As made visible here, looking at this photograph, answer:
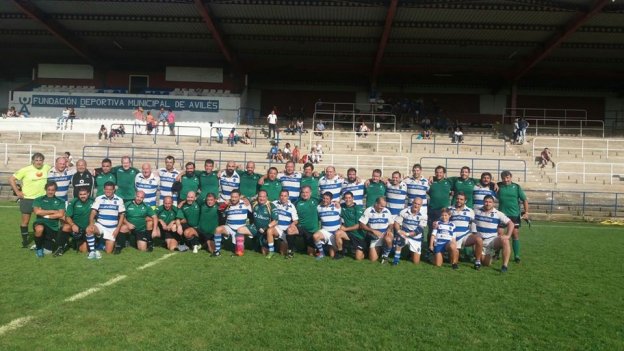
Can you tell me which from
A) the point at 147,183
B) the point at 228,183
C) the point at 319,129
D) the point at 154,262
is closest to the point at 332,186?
the point at 228,183

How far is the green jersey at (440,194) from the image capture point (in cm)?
1034

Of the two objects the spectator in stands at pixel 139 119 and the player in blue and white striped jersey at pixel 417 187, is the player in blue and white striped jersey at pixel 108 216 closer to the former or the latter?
the player in blue and white striped jersey at pixel 417 187

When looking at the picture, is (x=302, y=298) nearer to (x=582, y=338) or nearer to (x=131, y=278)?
(x=131, y=278)

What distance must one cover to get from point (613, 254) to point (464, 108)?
22931 millimetres

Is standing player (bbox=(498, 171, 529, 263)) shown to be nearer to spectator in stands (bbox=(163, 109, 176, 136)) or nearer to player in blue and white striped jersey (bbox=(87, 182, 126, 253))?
player in blue and white striped jersey (bbox=(87, 182, 126, 253))

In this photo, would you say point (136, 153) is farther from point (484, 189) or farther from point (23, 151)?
point (484, 189)

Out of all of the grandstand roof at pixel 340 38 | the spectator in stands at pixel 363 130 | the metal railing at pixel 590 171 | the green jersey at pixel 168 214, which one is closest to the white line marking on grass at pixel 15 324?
the green jersey at pixel 168 214

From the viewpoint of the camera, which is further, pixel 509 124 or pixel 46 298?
pixel 509 124

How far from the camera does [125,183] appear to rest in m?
10.6

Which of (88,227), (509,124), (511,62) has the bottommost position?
(88,227)

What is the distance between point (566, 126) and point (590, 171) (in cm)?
916

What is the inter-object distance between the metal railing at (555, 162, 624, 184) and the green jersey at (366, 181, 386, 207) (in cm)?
1428

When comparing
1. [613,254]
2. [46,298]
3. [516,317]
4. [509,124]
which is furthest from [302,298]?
[509,124]

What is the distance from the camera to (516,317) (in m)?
5.66
